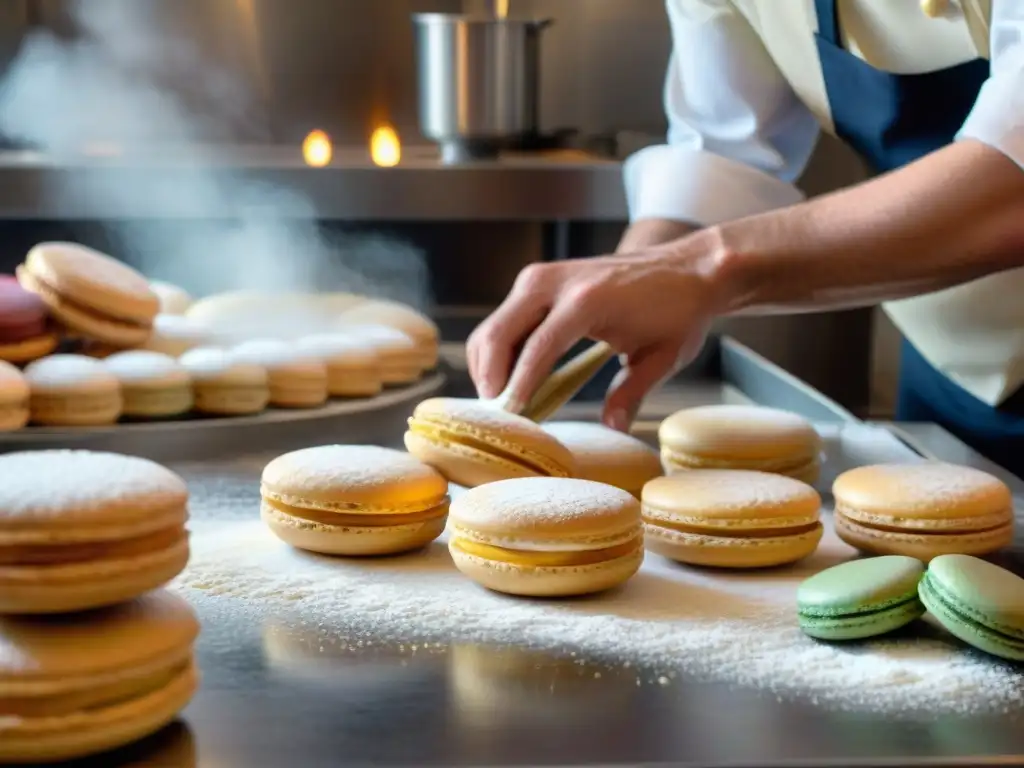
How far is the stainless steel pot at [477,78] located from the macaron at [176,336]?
3.09 feet

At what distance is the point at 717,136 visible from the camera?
6.40 ft

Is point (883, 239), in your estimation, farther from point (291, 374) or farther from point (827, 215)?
point (291, 374)

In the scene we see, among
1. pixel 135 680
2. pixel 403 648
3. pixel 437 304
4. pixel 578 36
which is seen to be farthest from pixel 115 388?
pixel 578 36

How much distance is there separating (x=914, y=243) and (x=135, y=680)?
91cm

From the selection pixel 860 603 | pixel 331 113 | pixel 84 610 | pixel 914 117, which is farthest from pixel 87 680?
pixel 331 113

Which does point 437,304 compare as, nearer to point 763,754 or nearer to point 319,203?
point 319,203

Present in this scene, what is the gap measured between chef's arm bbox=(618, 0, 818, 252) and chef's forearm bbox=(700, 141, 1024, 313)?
0.42 metres

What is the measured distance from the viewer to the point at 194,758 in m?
0.75

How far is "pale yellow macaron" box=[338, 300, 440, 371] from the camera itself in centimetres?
188

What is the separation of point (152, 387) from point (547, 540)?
70 centimetres

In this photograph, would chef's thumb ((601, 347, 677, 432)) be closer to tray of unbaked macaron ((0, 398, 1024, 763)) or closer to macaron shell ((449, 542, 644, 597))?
tray of unbaked macaron ((0, 398, 1024, 763))

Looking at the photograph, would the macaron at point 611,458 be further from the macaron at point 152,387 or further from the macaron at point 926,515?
the macaron at point 152,387

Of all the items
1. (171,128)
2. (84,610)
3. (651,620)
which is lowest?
(651,620)

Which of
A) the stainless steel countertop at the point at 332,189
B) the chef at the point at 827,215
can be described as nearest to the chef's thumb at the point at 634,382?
the chef at the point at 827,215
